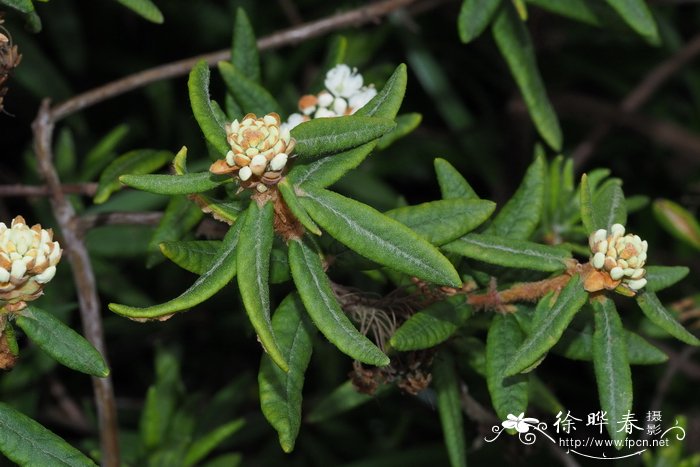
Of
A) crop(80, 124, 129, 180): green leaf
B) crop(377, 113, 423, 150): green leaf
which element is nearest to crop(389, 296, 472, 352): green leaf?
crop(377, 113, 423, 150): green leaf

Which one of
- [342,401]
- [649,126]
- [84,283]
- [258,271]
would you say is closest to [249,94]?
[84,283]

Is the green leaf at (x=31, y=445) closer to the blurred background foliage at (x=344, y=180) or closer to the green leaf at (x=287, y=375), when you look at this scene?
the green leaf at (x=287, y=375)

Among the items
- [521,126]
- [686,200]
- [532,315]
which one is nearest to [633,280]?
[532,315]

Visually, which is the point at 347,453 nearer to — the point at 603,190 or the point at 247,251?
the point at 603,190

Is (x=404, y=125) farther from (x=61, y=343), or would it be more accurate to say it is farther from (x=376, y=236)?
(x=61, y=343)

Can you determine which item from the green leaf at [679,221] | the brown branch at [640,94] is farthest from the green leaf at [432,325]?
the brown branch at [640,94]
